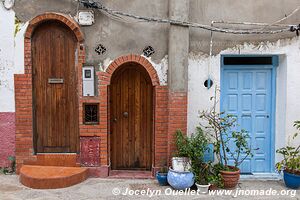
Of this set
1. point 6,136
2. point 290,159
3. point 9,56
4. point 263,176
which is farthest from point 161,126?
point 9,56

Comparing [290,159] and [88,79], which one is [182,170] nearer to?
[290,159]

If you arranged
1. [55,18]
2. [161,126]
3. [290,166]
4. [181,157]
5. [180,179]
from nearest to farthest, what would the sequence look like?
[180,179], [181,157], [290,166], [55,18], [161,126]

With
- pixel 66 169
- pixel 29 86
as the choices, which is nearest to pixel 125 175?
pixel 66 169

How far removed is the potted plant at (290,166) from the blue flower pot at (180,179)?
1.80 m

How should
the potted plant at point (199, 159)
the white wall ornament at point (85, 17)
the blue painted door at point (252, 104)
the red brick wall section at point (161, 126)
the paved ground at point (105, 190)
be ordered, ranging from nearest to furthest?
1. the paved ground at point (105, 190)
2. the potted plant at point (199, 159)
3. the white wall ornament at point (85, 17)
4. the red brick wall section at point (161, 126)
5. the blue painted door at point (252, 104)

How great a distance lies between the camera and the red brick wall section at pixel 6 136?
6.98 m

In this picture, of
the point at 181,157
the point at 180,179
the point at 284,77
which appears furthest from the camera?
the point at 284,77

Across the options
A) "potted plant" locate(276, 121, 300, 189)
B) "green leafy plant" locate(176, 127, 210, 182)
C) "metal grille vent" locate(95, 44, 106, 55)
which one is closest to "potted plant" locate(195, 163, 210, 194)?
"green leafy plant" locate(176, 127, 210, 182)

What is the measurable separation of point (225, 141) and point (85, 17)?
3.68 metres

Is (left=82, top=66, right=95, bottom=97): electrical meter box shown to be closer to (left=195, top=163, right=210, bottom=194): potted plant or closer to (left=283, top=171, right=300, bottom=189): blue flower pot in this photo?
(left=195, top=163, right=210, bottom=194): potted plant

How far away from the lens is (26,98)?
6.93 metres

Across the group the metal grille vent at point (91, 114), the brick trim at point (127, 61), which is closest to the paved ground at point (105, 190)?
the metal grille vent at point (91, 114)

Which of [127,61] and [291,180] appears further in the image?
[127,61]

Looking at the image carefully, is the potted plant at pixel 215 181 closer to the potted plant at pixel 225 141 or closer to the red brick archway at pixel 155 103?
the potted plant at pixel 225 141
